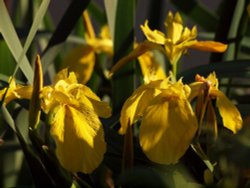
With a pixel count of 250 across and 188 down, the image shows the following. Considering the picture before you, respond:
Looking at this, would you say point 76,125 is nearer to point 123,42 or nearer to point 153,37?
point 153,37

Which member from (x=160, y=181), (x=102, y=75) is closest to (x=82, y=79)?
(x=102, y=75)

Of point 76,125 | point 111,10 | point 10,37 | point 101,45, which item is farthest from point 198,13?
point 76,125

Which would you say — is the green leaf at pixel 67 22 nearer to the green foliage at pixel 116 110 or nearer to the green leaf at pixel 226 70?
the green foliage at pixel 116 110

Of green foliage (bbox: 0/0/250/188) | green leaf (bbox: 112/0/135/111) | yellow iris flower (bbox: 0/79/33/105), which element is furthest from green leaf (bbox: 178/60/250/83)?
yellow iris flower (bbox: 0/79/33/105)

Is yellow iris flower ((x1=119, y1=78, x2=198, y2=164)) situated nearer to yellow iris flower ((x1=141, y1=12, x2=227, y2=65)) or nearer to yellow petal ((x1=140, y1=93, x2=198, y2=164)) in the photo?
yellow petal ((x1=140, y1=93, x2=198, y2=164))

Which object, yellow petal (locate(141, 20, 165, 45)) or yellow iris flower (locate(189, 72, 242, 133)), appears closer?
yellow iris flower (locate(189, 72, 242, 133))

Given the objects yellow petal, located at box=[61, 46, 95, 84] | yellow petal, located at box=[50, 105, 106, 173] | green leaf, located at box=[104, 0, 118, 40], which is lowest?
yellow petal, located at box=[61, 46, 95, 84]

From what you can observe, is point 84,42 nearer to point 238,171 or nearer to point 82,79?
point 82,79
